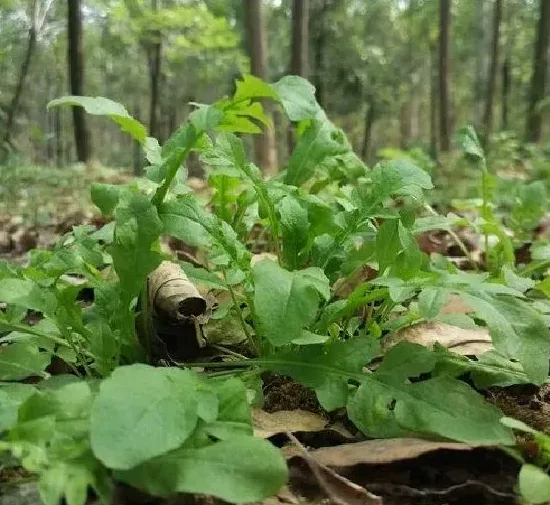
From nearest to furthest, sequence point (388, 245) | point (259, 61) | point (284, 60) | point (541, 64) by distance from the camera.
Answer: point (388, 245)
point (259, 61)
point (541, 64)
point (284, 60)

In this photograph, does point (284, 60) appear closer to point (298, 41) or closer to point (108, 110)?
point (298, 41)

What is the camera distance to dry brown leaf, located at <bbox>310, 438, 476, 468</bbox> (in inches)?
41.5

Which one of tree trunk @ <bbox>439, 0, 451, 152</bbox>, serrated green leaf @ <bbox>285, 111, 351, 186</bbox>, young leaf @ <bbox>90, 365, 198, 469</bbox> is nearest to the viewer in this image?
young leaf @ <bbox>90, 365, 198, 469</bbox>

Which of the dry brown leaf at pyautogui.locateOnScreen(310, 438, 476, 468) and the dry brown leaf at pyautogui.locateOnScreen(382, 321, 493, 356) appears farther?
the dry brown leaf at pyautogui.locateOnScreen(382, 321, 493, 356)

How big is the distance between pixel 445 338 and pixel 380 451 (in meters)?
0.63

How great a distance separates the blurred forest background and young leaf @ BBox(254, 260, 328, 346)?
357 centimetres

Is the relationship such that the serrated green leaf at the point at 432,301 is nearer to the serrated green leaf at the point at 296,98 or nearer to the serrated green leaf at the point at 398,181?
the serrated green leaf at the point at 398,181

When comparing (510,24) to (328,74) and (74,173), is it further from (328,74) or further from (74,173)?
(74,173)

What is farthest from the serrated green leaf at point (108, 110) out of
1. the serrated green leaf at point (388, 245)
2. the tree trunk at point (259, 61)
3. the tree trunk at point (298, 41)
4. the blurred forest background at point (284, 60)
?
the tree trunk at point (298, 41)

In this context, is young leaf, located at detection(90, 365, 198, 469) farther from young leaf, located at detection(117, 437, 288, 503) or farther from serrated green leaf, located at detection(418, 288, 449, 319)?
serrated green leaf, located at detection(418, 288, 449, 319)

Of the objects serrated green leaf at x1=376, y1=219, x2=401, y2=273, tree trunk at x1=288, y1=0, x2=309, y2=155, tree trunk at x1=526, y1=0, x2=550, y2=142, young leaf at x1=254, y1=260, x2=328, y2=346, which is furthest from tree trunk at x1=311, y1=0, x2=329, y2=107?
young leaf at x1=254, y1=260, x2=328, y2=346

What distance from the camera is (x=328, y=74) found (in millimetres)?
18859

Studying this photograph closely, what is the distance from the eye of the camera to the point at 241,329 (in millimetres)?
1633

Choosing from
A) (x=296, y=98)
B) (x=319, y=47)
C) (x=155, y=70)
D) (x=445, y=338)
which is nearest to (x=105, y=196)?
(x=296, y=98)
